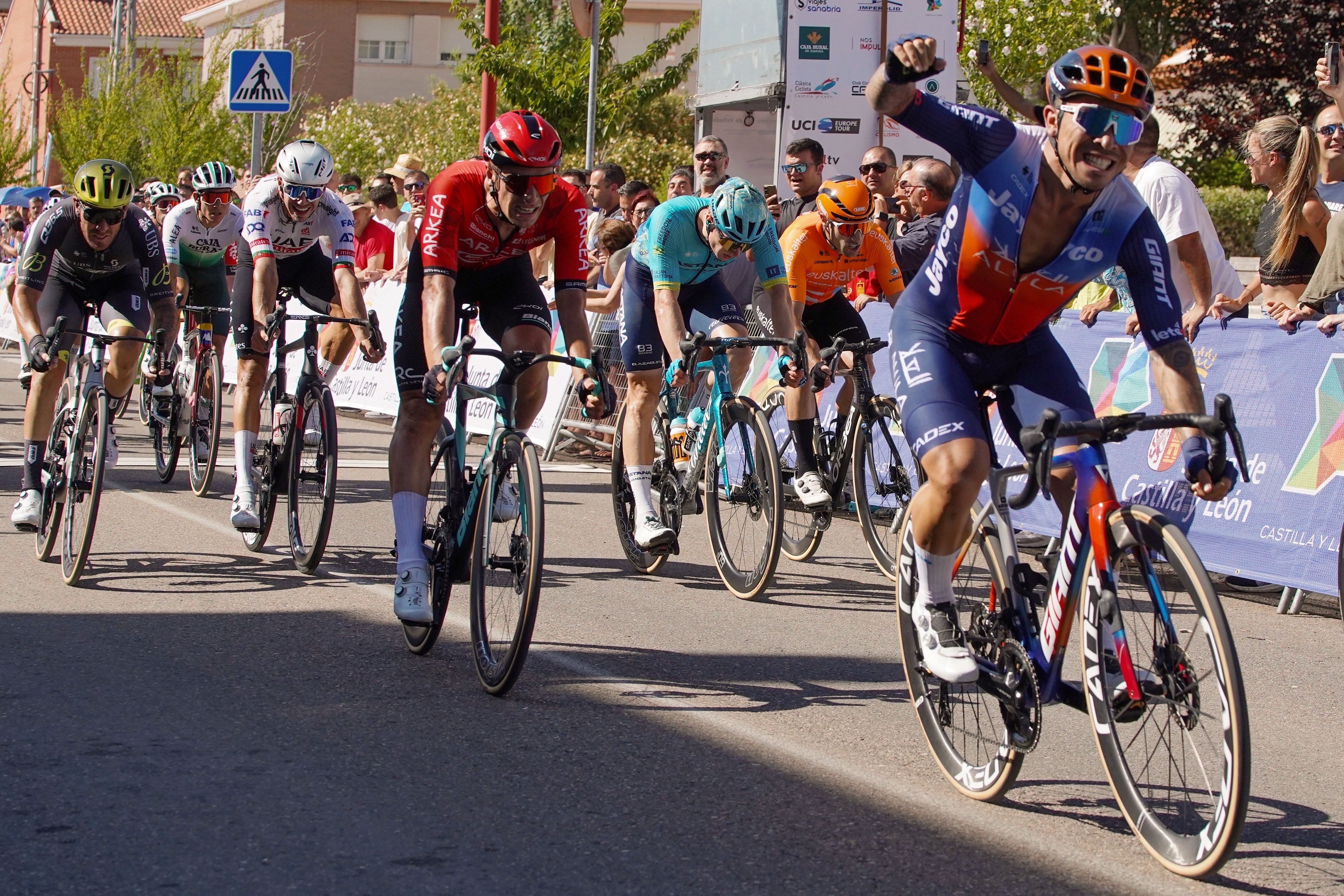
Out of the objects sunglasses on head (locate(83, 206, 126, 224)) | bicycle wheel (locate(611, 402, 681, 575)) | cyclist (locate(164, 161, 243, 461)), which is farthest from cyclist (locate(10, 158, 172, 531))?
bicycle wheel (locate(611, 402, 681, 575))

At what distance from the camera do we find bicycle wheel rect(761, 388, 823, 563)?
878cm

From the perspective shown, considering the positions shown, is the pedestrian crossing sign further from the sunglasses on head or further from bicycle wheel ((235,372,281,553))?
bicycle wheel ((235,372,281,553))

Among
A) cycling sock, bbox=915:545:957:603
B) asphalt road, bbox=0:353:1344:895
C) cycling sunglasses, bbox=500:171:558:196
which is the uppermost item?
cycling sunglasses, bbox=500:171:558:196

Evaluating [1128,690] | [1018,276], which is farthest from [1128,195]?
[1128,690]

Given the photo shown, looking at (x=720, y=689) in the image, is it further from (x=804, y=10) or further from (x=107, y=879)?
(x=804, y=10)

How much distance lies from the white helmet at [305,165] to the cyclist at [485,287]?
2445mm

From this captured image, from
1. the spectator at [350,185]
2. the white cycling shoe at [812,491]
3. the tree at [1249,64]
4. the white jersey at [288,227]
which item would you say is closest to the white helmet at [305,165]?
the white jersey at [288,227]

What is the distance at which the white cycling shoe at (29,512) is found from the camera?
27.0 ft

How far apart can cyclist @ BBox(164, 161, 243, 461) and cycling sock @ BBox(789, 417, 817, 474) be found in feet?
14.2

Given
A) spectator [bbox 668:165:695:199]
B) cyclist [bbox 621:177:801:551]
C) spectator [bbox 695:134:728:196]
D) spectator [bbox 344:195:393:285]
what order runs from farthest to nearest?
spectator [bbox 344:195:393:285], spectator [bbox 668:165:695:199], spectator [bbox 695:134:728:196], cyclist [bbox 621:177:801:551]

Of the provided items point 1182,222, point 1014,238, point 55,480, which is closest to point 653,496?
point 55,480

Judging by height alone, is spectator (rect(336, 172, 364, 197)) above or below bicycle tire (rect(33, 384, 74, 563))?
above

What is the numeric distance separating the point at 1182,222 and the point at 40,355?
604 centimetres

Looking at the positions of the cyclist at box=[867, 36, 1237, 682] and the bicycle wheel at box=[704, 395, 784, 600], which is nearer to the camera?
the cyclist at box=[867, 36, 1237, 682]
